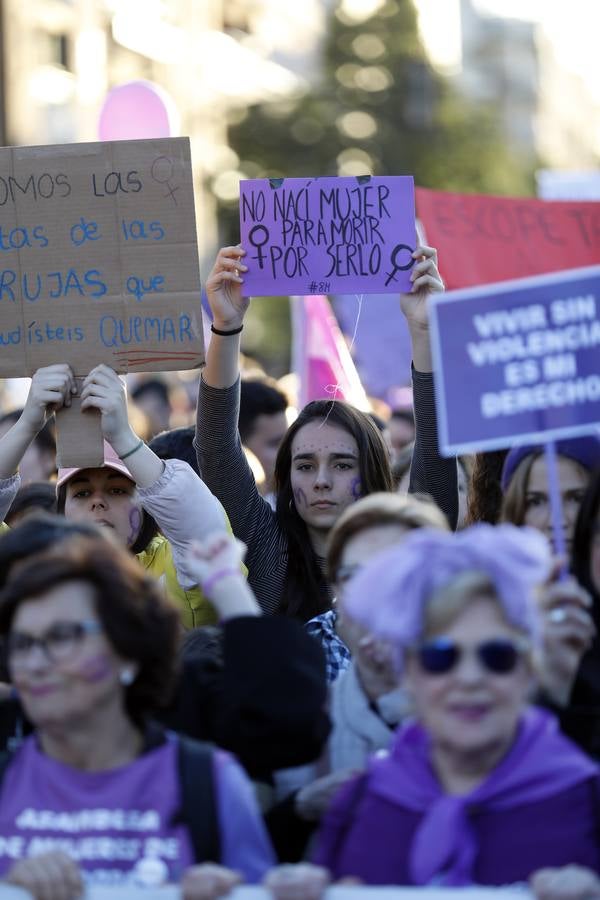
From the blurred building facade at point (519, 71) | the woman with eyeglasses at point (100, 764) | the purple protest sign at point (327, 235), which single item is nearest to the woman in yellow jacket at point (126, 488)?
the purple protest sign at point (327, 235)

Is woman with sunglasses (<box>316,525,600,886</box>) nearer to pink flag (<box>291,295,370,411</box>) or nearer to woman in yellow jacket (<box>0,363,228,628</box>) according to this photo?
woman in yellow jacket (<box>0,363,228,628</box>)

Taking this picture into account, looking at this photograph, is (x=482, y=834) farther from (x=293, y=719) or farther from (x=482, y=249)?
(x=482, y=249)

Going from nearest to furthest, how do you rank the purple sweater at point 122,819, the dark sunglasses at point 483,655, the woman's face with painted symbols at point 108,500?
the dark sunglasses at point 483,655 < the purple sweater at point 122,819 < the woman's face with painted symbols at point 108,500

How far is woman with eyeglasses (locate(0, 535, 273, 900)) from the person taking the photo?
2559 millimetres

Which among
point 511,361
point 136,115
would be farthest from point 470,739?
point 136,115

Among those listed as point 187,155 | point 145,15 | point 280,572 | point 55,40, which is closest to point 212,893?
point 280,572

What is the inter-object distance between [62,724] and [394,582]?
60 cm

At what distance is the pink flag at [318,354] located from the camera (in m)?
6.40

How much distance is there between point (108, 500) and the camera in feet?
14.3

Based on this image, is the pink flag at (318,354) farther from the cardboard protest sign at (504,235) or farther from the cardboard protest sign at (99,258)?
the cardboard protest sign at (99,258)

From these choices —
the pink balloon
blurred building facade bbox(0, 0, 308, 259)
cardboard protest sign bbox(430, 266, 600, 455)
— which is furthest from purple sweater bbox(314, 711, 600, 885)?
blurred building facade bbox(0, 0, 308, 259)

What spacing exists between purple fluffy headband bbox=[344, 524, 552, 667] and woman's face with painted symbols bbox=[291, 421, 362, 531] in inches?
70.7

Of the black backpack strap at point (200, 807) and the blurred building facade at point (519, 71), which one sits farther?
the blurred building facade at point (519, 71)

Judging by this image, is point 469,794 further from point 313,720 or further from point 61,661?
point 61,661
